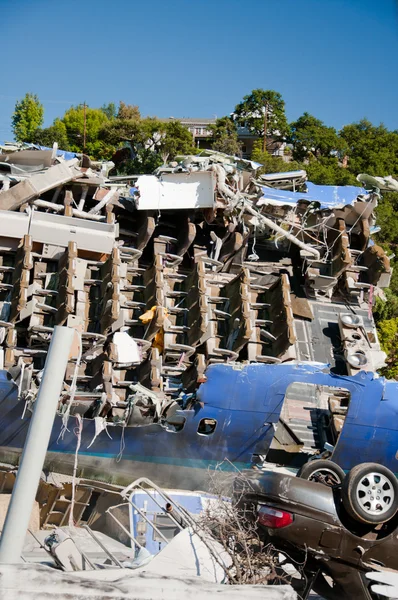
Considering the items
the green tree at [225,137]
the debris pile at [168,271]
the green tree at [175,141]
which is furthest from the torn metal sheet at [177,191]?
the green tree at [225,137]

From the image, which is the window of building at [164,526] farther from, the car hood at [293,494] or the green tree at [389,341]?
the green tree at [389,341]

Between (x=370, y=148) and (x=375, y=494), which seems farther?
(x=370, y=148)

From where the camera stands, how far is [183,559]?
1029cm

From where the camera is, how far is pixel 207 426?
1653 cm

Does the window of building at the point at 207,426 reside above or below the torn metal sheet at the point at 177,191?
below

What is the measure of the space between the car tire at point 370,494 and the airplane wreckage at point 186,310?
3.93 meters

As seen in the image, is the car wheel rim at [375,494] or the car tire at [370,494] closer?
the car tire at [370,494]

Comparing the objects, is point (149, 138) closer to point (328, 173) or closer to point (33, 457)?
point (328, 173)

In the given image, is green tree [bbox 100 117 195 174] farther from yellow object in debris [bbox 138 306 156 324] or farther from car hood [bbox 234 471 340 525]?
car hood [bbox 234 471 340 525]

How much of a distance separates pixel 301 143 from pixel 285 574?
190ft

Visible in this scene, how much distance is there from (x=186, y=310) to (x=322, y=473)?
8.07m

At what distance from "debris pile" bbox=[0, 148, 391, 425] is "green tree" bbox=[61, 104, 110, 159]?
136ft

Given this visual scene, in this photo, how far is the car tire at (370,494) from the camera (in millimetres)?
11297

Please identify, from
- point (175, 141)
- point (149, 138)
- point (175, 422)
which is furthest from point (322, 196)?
point (149, 138)
